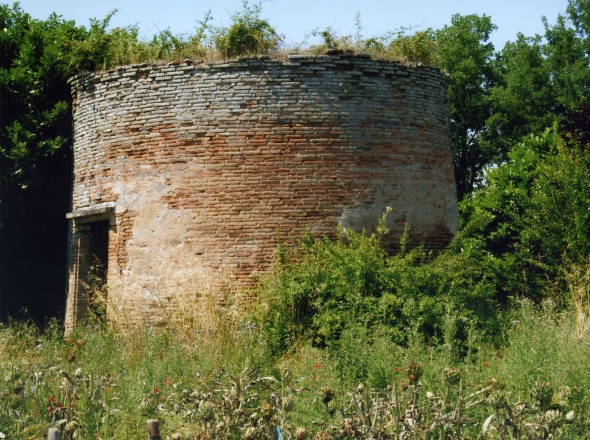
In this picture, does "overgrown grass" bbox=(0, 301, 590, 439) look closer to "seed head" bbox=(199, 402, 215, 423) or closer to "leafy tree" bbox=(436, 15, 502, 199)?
"seed head" bbox=(199, 402, 215, 423)

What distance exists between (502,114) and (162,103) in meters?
15.4

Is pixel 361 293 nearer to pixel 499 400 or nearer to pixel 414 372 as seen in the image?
pixel 414 372

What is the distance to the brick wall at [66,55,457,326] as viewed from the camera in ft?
32.2

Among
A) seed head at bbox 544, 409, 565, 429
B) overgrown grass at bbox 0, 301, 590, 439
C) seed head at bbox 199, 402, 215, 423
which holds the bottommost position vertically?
overgrown grass at bbox 0, 301, 590, 439

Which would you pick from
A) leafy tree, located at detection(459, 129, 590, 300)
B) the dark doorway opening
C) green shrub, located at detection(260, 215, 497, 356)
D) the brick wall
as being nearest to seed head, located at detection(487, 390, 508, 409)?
green shrub, located at detection(260, 215, 497, 356)

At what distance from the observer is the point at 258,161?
9.86m

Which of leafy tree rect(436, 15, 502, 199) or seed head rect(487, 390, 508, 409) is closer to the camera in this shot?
seed head rect(487, 390, 508, 409)

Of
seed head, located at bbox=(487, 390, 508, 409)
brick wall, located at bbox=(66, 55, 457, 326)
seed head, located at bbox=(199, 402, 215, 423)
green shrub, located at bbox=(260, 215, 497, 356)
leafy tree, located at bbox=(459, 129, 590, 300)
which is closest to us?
seed head, located at bbox=(487, 390, 508, 409)

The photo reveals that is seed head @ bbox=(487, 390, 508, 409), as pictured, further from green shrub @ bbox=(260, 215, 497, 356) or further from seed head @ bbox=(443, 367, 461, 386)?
green shrub @ bbox=(260, 215, 497, 356)

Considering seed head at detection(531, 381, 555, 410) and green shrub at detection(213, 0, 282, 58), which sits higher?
green shrub at detection(213, 0, 282, 58)

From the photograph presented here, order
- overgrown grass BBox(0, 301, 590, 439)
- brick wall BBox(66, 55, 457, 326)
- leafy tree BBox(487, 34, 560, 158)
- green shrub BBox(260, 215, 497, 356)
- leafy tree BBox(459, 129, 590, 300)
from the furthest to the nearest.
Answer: leafy tree BBox(487, 34, 560, 158) → leafy tree BBox(459, 129, 590, 300) → brick wall BBox(66, 55, 457, 326) → green shrub BBox(260, 215, 497, 356) → overgrown grass BBox(0, 301, 590, 439)

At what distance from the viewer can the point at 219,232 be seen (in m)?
9.82

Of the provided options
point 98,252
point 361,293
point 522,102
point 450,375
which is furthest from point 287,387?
point 522,102

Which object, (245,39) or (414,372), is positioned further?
(245,39)
